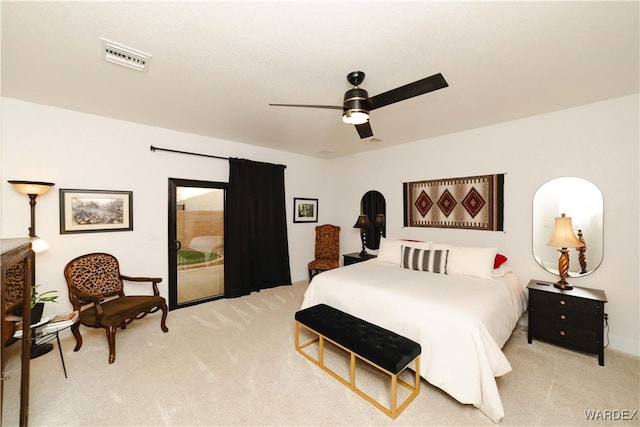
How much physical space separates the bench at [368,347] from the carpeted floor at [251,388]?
7 cm

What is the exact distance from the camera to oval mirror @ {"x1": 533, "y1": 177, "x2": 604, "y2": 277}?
285cm

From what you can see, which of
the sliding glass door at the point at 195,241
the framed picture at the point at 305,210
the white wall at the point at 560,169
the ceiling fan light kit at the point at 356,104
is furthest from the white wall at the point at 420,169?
the ceiling fan light kit at the point at 356,104

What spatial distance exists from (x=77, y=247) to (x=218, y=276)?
1.84 meters

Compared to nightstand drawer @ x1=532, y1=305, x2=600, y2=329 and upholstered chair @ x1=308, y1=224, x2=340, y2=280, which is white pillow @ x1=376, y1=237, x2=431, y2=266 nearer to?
nightstand drawer @ x1=532, y1=305, x2=600, y2=329

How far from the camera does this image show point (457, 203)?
3.85 m

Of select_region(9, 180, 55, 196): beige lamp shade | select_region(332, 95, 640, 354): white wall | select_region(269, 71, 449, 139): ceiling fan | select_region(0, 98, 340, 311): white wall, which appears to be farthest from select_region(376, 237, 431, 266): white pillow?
select_region(9, 180, 55, 196): beige lamp shade

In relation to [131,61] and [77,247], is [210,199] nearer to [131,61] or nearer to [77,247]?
[77,247]

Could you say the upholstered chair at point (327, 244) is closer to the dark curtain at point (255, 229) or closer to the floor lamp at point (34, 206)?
the dark curtain at point (255, 229)

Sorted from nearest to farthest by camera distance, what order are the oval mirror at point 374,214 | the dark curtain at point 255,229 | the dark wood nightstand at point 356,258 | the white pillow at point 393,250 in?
the white pillow at point 393,250
the dark curtain at point 255,229
the dark wood nightstand at point 356,258
the oval mirror at point 374,214

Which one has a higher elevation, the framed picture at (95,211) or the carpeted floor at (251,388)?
the framed picture at (95,211)

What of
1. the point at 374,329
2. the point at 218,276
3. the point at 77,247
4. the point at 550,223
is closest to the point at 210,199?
the point at 218,276

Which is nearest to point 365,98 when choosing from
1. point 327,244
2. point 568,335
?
point 568,335

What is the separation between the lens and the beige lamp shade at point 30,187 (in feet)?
8.34

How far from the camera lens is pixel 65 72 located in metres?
2.23
